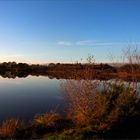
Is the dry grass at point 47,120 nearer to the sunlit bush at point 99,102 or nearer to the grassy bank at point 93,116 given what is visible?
the grassy bank at point 93,116

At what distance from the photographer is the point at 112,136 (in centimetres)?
1177

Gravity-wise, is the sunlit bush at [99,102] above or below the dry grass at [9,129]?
above

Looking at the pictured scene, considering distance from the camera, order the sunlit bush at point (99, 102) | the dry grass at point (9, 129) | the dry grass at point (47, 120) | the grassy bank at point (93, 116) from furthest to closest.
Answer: the dry grass at point (47, 120)
the sunlit bush at point (99, 102)
the grassy bank at point (93, 116)
the dry grass at point (9, 129)

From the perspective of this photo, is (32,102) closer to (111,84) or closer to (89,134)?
(111,84)

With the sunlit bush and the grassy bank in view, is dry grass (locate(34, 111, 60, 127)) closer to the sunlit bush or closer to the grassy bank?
the grassy bank

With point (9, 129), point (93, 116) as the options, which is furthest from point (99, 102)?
A: point (9, 129)

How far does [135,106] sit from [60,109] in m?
7.64

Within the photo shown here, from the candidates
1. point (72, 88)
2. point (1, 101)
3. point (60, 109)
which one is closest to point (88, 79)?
point (72, 88)

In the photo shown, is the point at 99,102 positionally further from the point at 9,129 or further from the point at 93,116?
the point at 9,129

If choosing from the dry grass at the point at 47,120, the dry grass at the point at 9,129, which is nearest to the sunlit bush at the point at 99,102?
the dry grass at the point at 47,120

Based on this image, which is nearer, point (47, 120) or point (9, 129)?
point (9, 129)

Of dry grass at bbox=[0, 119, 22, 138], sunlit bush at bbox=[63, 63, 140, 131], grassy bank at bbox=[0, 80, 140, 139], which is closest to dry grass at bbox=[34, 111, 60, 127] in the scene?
grassy bank at bbox=[0, 80, 140, 139]

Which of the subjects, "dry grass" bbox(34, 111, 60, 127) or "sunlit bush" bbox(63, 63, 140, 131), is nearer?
"sunlit bush" bbox(63, 63, 140, 131)

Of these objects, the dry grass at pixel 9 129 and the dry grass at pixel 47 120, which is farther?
the dry grass at pixel 47 120
